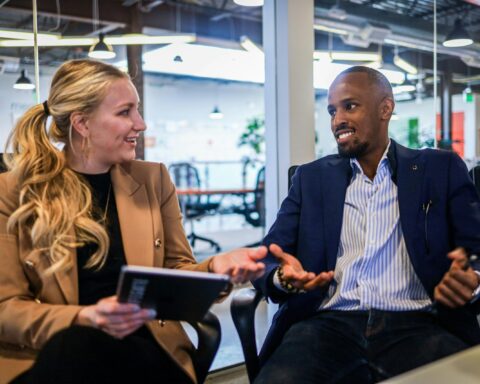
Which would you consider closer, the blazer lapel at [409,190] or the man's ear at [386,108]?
the blazer lapel at [409,190]

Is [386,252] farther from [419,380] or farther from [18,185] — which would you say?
[18,185]

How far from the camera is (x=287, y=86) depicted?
2596 mm

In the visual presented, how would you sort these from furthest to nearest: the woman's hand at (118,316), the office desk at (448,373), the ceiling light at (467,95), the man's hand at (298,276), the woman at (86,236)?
the ceiling light at (467,95) → the man's hand at (298,276) → the woman at (86,236) → the woman's hand at (118,316) → the office desk at (448,373)

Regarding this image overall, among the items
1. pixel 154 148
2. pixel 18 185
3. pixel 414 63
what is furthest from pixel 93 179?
pixel 154 148

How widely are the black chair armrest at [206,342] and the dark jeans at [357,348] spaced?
0.15 meters

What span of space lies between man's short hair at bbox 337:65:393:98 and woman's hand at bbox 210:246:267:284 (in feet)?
2.71

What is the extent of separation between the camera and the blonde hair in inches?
53.5

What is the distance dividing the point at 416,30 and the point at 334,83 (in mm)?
5305

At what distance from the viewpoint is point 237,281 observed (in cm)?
137

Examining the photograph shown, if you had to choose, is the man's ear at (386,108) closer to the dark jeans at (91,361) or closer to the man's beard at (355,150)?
the man's beard at (355,150)

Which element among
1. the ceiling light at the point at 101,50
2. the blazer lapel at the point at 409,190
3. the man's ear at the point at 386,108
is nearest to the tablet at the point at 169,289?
the blazer lapel at the point at 409,190

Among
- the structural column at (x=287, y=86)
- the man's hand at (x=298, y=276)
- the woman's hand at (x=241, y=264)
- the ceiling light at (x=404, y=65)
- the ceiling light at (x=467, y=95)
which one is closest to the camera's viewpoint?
the woman's hand at (x=241, y=264)

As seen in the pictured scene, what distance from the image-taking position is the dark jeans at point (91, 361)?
1.12 m

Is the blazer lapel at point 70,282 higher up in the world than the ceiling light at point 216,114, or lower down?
lower down
